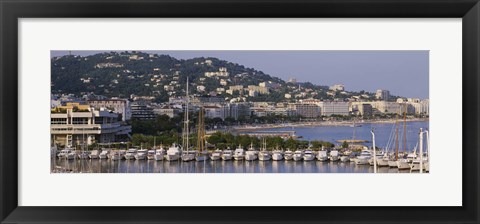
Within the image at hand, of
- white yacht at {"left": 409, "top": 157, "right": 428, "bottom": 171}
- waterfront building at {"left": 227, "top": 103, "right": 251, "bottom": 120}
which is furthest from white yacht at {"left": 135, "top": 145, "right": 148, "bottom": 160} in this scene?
white yacht at {"left": 409, "top": 157, "right": 428, "bottom": 171}

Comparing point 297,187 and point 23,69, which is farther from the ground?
point 23,69

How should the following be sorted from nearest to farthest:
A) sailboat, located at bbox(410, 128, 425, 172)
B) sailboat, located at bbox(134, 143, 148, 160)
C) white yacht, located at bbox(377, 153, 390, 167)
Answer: sailboat, located at bbox(410, 128, 425, 172) → white yacht, located at bbox(377, 153, 390, 167) → sailboat, located at bbox(134, 143, 148, 160)

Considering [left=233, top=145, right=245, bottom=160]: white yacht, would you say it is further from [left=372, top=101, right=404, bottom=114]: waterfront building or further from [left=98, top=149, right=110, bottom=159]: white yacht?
[left=372, top=101, right=404, bottom=114]: waterfront building

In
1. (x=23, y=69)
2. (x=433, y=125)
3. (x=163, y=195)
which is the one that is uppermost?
(x=23, y=69)
